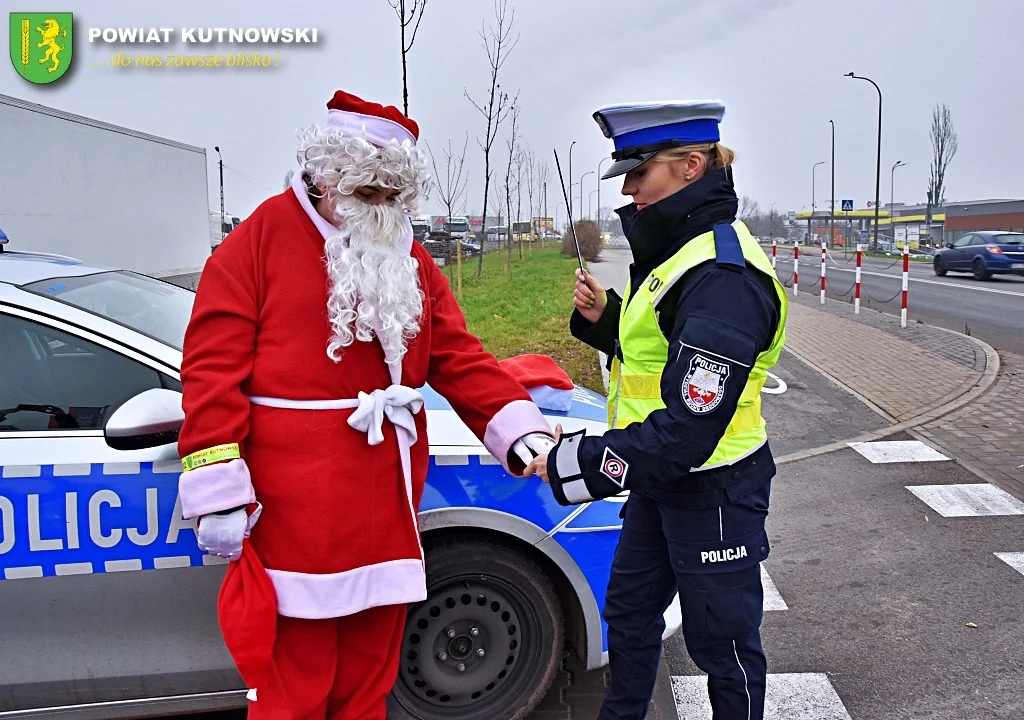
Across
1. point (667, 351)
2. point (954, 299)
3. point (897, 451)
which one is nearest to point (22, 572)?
point (667, 351)

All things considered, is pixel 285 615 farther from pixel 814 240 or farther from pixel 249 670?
pixel 814 240

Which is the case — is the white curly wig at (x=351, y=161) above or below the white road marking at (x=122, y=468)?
above

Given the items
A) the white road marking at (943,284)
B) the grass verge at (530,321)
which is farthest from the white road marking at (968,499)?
the white road marking at (943,284)

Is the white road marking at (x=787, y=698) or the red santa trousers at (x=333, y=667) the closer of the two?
the red santa trousers at (x=333, y=667)

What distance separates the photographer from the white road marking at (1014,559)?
4242 millimetres

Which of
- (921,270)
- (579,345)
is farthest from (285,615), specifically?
(921,270)

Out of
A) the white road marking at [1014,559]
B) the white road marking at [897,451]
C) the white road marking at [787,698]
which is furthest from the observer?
the white road marking at [897,451]

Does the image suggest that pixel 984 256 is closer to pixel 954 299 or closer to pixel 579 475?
pixel 954 299

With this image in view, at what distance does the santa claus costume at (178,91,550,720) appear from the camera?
2.07 meters

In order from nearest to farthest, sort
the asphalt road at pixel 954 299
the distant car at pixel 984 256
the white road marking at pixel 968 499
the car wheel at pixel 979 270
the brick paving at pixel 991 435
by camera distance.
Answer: the white road marking at pixel 968 499 < the brick paving at pixel 991 435 < the asphalt road at pixel 954 299 < the distant car at pixel 984 256 < the car wheel at pixel 979 270

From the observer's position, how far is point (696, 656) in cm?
232

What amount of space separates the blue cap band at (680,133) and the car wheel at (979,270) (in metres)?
24.2

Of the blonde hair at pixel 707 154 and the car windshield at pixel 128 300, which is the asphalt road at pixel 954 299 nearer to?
the blonde hair at pixel 707 154

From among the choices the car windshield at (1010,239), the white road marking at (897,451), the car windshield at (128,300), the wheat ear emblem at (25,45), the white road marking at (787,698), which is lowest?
the white road marking at (787,698)
